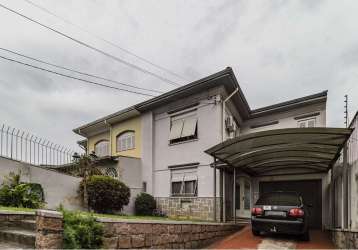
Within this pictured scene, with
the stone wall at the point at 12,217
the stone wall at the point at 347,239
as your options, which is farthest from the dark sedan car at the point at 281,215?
the stone wall at the point at 12,217

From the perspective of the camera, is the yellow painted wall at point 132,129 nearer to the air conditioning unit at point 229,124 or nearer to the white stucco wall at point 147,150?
the white stucco wall at point 147,150

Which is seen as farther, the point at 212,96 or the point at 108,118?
the point at 108,118

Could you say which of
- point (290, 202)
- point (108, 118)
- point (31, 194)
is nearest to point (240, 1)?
point (290, 202)

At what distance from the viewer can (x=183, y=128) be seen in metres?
16.5

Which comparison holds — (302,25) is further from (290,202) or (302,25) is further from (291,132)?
(290,202)

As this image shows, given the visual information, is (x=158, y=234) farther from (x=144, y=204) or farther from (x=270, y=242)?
(x=144, y=204)

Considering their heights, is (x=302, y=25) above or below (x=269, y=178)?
above

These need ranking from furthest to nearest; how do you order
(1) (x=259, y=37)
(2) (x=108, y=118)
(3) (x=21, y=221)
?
(2) (x=108, y=118), (1) (x=259, y=37), (3) (x=21, y=221)

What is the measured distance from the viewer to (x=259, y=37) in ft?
42.3

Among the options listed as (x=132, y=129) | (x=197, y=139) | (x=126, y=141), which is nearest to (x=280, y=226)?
(x=197, y=139)

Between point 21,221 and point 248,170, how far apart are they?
34.4 feet

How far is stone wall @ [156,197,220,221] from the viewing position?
14430 millimetres

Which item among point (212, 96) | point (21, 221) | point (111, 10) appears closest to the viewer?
point (21, 221)

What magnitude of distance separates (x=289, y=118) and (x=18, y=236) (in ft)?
47.0
